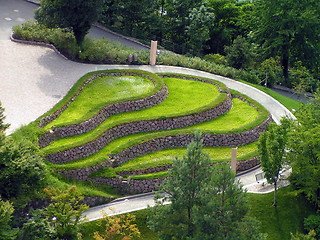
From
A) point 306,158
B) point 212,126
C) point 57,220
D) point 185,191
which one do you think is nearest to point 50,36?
point 212,126

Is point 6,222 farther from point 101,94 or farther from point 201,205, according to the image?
point 101,94

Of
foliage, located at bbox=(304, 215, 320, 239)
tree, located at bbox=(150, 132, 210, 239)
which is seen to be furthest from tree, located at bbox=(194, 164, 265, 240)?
foliage, located at bbox=(304, 215, 320, 239)

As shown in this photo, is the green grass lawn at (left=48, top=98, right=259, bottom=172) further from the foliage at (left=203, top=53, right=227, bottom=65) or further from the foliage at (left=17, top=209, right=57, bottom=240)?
the foliage at (left=203, top=53, right=227, bottom=65)

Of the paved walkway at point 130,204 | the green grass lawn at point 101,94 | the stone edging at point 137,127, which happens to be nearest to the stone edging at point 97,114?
the green grass lawn at point 101,94

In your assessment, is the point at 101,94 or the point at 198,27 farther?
the point at 198,27

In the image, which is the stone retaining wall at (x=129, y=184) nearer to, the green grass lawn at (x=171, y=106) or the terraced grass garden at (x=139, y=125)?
the terraced grass garden at (x=139, y=125)

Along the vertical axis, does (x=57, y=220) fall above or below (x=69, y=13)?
below

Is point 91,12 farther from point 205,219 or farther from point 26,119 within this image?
point 205,219
